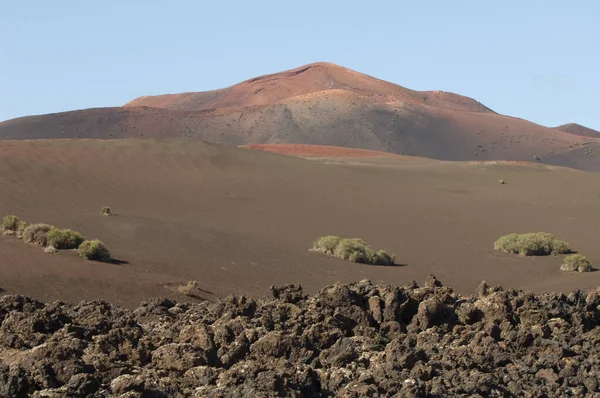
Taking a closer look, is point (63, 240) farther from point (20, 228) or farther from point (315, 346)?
point (315, 346)

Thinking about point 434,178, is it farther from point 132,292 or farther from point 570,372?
point 570,372

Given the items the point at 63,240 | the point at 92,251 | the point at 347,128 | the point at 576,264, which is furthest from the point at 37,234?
the point at 347,128

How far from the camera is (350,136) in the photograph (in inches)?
3927

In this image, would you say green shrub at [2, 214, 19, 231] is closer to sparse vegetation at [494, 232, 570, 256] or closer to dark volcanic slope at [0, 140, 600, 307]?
dark volcanic slope at [0, 140, 600, 307]

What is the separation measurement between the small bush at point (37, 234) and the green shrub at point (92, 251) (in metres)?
1.25

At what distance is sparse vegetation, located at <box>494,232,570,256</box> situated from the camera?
104 feet

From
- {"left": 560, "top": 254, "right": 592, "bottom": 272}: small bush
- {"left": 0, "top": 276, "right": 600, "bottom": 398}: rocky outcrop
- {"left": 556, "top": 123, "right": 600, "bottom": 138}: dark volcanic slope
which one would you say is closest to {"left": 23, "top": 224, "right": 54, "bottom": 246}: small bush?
{"left": 0, "top": 276, "right": 600, "bottom": 398}: rocky outcrop

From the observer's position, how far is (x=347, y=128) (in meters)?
101

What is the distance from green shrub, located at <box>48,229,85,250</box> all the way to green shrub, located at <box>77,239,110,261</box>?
702mm

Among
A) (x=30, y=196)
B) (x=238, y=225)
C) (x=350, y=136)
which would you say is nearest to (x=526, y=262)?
(x=238, y=225)

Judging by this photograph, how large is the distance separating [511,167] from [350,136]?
41544 mm

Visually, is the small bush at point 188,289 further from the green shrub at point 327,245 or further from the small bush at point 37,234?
the green shrub at point 327,245

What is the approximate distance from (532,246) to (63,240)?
14139 millimetres

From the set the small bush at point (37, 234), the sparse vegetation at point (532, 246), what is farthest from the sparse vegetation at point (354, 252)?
the small bush at point (37, 234)
